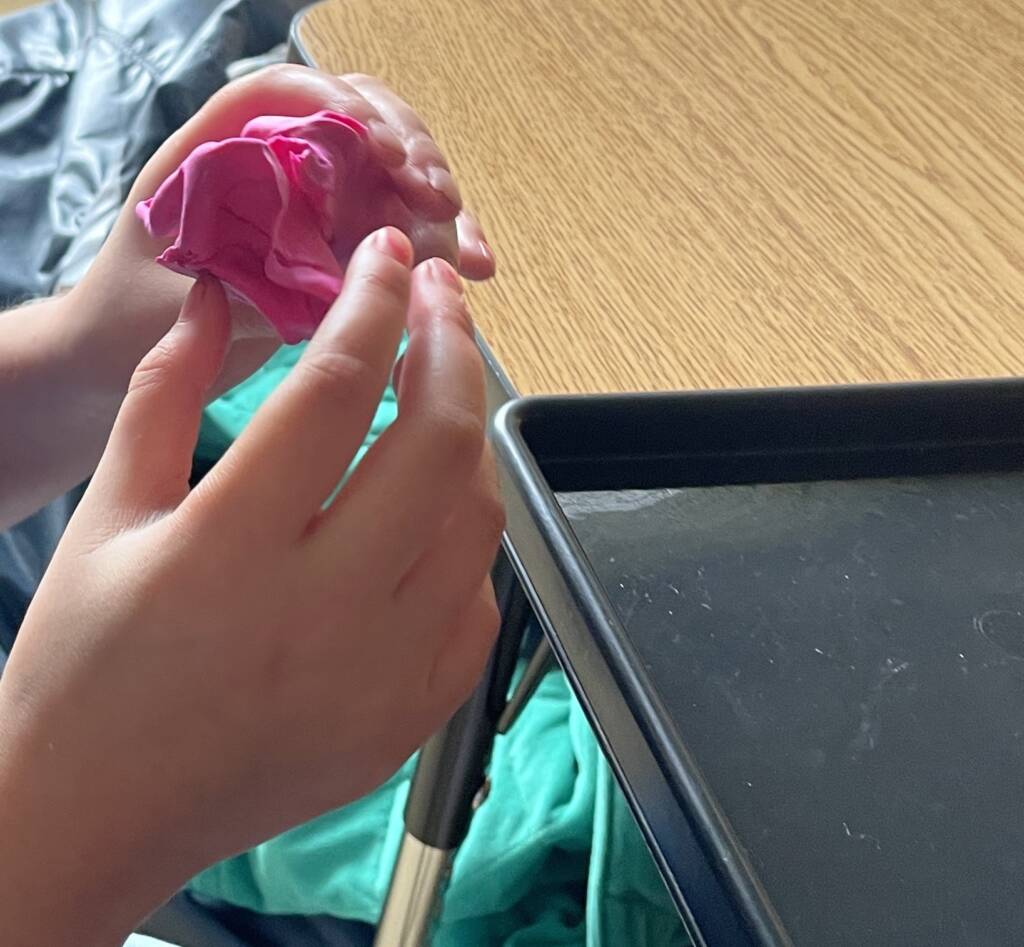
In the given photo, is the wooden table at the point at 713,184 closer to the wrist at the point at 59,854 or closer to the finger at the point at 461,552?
the finger at the point at 461,552

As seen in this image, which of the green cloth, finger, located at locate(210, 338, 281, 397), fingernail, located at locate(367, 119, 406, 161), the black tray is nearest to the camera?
the black tray

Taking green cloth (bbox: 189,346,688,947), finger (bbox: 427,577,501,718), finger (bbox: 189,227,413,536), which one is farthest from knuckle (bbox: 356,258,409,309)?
green cloth (bbox: 189,346,688,947)

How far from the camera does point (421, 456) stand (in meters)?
0.31

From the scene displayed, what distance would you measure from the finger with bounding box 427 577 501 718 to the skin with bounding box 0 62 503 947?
14 mm

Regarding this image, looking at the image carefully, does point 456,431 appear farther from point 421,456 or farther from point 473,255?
point 473,255

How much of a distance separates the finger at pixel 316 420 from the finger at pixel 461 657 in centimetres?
7

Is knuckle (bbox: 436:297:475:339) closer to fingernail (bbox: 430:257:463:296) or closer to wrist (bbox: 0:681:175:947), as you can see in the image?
fingernail (bbox: 430:257:463:296)

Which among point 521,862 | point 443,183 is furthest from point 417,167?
point 521,862

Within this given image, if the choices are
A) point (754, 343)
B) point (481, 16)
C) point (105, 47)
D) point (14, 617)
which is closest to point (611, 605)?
point (754, 343)

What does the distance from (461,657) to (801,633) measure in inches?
4.0

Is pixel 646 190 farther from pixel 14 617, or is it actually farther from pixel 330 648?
pixel 14 617

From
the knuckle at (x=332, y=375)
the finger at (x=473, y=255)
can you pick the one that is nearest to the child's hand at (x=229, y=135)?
the finger at (x=473, y=255)

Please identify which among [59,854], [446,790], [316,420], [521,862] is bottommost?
[521,862]

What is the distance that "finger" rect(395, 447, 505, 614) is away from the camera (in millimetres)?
343
